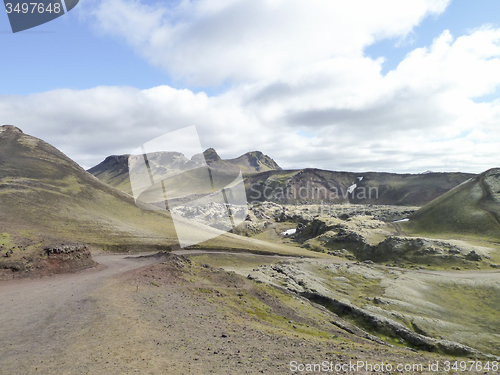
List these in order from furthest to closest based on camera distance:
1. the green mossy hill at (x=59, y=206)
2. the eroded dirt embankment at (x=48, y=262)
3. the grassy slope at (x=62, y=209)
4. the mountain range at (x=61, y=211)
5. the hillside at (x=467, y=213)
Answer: the hillside at (x=467, y=213)
the green mossy hill at (x=59, y=206)
the grassy slope at (x=62, y=209)
the mountain range at (x=61, y=211)
the eroded dirt embankment at (x=48, y=262)

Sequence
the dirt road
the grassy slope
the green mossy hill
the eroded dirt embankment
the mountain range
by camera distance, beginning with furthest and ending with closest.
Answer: the green mossy hill < the grassy slope < the mountain range < the eroded dirt embankment < the dirt road

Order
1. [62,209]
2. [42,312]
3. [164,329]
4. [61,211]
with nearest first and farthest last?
[164,329] < [42,312] < [61,211] < [62,209]

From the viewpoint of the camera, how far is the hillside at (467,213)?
9606cm

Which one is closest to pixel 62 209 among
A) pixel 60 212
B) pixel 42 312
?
pixel 60 212

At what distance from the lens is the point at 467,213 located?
344ft

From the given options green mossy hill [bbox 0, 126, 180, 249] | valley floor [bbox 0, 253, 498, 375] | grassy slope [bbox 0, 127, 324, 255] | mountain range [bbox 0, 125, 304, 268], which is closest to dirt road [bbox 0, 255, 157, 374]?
valley floor [bbox 0, 253, 498, 375]

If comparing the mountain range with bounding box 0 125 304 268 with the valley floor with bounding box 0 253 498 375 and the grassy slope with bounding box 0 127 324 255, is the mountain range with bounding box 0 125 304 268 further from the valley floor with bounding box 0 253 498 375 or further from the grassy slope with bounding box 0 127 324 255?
the valley floor with bounding box 0 253 498 375

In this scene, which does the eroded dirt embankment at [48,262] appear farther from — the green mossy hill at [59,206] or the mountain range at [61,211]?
the green mossy hill at [59,206]

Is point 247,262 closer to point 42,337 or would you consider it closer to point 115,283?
point 115,283

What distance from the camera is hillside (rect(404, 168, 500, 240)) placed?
3782 inches

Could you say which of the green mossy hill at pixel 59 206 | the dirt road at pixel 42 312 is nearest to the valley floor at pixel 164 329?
the dirt road at pixel 42 312

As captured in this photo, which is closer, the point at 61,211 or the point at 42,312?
the point at 42,312

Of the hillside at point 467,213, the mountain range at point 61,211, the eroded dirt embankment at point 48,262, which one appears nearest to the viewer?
the eroded dirt embankment at point 48,262

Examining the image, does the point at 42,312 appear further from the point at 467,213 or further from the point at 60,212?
the point at 467,213
